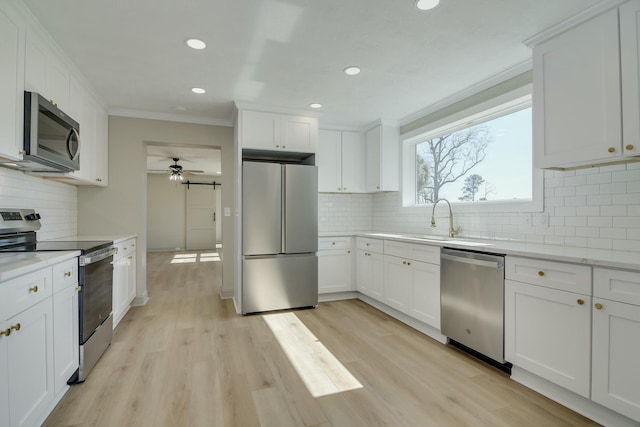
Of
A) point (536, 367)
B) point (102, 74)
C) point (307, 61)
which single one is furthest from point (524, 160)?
point (102, 74)

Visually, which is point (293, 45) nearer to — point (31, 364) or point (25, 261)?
point (25, 261)

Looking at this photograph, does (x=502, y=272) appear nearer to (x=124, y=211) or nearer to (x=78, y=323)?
(x=78, y=323)

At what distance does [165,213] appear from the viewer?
9.34 m

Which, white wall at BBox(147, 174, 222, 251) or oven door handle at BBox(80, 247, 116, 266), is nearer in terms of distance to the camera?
oven door handle at BBox(80, 247, 116, 266)

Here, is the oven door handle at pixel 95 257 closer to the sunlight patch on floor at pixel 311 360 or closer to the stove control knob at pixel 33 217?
the stove control knob at pixel 33 217

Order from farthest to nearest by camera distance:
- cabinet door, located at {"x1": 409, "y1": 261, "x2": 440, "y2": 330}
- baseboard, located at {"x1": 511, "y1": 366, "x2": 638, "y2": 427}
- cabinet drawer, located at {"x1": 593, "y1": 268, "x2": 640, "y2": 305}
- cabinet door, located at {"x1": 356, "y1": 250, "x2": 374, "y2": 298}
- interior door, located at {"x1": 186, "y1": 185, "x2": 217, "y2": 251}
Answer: interior door, located at {"x1": 186, "y1": 185, "x2": 217, "y2": 251}, cabinet door, located at {"x1": 356, "y1": 250, "x2": 374, "y2": 298}, cabinet door, located at {"x1": 409, "y1": 261, "x2": 440, "y2": 330}, baseboard, located at {"x1": 511, "y1": 366, "x2": 638, "y2": 427}, cabinet drawer, located at {"x1": 593, "y1": 268, "x2": 640, "y2": 305}

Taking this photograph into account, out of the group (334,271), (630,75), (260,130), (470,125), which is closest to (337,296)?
(334,271)

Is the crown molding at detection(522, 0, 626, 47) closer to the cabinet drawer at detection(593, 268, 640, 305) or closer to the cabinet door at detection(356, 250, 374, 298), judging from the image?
the cabinet drawer at detection(593, 268, 640, 305)

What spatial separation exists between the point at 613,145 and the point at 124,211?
4619mm

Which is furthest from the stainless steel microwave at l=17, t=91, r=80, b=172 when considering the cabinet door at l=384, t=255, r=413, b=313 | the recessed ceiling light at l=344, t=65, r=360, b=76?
the cabinet door at l=384, t=255, r=413, b=313

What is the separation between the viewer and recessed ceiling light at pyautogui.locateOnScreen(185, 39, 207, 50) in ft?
7.58

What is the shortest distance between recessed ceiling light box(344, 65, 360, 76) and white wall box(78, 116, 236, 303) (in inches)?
93.1

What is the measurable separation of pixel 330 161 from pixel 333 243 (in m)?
1.17

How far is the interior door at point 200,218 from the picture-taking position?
9.55 m
